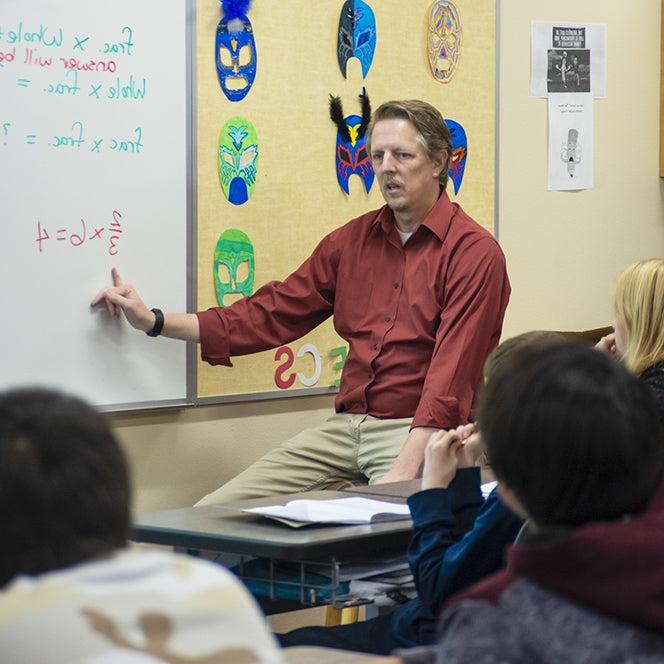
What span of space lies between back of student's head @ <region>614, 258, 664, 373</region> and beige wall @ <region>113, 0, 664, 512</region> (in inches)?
52.9

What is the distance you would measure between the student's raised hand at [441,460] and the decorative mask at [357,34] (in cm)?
191

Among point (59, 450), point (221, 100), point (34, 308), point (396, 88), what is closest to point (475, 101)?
point (396, 88)

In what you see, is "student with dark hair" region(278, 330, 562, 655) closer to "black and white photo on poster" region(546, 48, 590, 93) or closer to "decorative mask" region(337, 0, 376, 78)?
"decorative mask" region(337, 0, 376, 78)

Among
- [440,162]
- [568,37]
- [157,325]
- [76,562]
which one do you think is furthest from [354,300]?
[76,562]

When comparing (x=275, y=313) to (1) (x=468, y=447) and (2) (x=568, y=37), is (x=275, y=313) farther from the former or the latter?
(2) (x=568, y=37)

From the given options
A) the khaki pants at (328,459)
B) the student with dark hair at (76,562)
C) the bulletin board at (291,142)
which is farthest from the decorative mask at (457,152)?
the student with dark hair at (76,562)

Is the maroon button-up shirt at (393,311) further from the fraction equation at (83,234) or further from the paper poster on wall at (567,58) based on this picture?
the paper poster on wall at (567,58)

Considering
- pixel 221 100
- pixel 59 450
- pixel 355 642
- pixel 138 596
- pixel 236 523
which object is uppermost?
pixel 221 100

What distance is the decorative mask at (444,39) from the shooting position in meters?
3.95

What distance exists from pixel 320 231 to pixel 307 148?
0.79 ft

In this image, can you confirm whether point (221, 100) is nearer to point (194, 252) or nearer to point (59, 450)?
point (194, 252)

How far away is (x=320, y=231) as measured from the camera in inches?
145

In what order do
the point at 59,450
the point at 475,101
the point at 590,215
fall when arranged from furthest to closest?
the point at 590,215, the point at 475,101, the point at 59,450

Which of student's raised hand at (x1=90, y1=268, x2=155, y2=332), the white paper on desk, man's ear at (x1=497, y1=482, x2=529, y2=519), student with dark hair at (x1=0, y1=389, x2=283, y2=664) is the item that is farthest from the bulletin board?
student with dark hair at (x1=0, y1=389, x2=283, y2=664)
